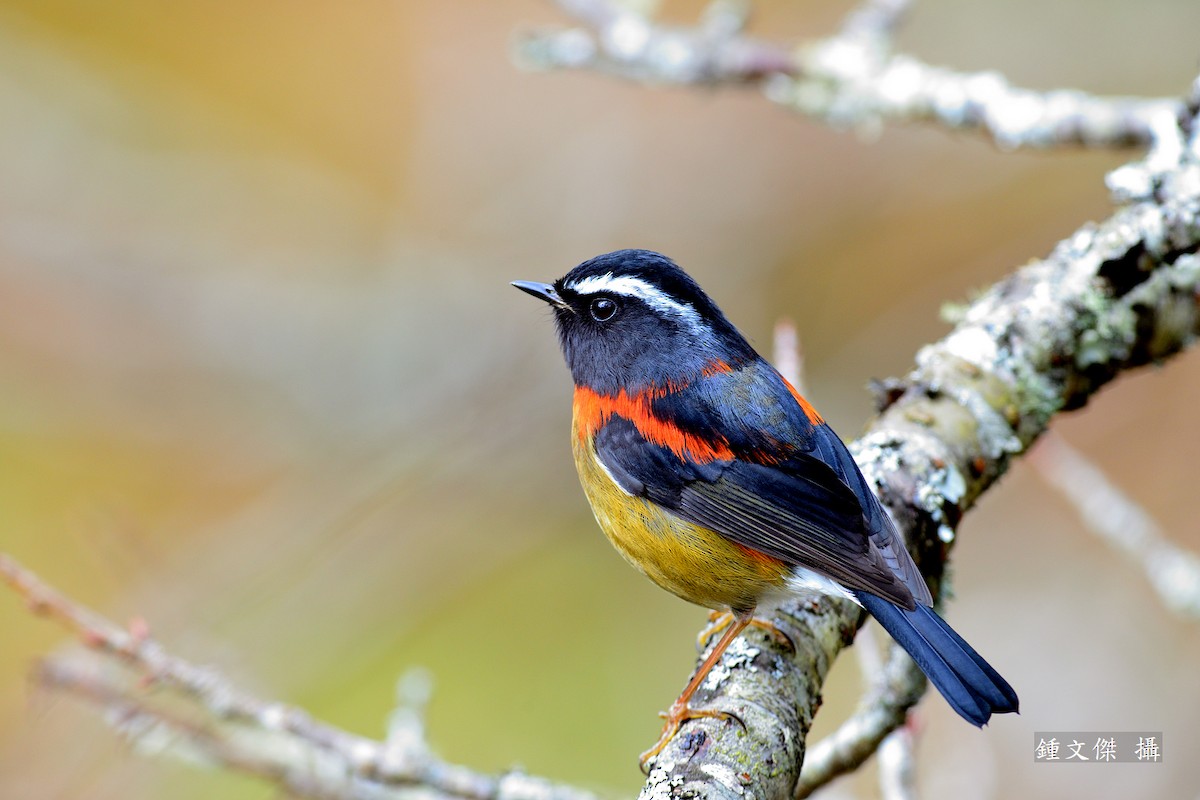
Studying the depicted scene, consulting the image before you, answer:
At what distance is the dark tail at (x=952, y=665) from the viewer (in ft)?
8.17

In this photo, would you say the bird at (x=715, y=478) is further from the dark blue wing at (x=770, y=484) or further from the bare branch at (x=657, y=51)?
the bare branch at (x=657, y=51)

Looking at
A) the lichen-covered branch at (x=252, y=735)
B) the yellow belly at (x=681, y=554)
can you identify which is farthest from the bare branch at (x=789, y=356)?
the lichen-covered branch at (x=252, y=735)

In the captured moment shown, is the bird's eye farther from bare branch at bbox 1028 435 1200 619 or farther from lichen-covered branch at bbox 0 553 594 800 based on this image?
bare branch at bbox 1028 435 1200 619

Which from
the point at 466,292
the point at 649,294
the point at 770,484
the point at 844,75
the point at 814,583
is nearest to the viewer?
the point at 814,583

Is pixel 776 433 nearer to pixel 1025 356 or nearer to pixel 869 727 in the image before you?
pixel 1025 356

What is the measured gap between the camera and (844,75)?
471cm

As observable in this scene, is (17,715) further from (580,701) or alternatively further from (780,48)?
(780,48)

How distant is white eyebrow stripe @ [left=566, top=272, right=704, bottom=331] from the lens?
3.50m

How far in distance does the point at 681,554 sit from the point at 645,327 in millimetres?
811

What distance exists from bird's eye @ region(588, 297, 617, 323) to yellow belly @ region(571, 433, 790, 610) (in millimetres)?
527

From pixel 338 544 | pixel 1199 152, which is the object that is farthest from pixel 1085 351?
pixel 338 544

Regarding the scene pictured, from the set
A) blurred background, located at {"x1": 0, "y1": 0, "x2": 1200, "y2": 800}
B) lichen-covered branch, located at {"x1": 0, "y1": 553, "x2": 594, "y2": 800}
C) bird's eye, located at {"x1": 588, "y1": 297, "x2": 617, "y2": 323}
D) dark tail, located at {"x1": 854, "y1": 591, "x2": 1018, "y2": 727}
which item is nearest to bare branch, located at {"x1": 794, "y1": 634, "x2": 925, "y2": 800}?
dark tail, located at {"x1": 854, "y1": 591, "x2": 1018, "y2": 727}

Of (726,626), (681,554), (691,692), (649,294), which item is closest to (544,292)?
(649,294)

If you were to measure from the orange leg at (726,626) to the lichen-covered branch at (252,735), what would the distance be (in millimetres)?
594
